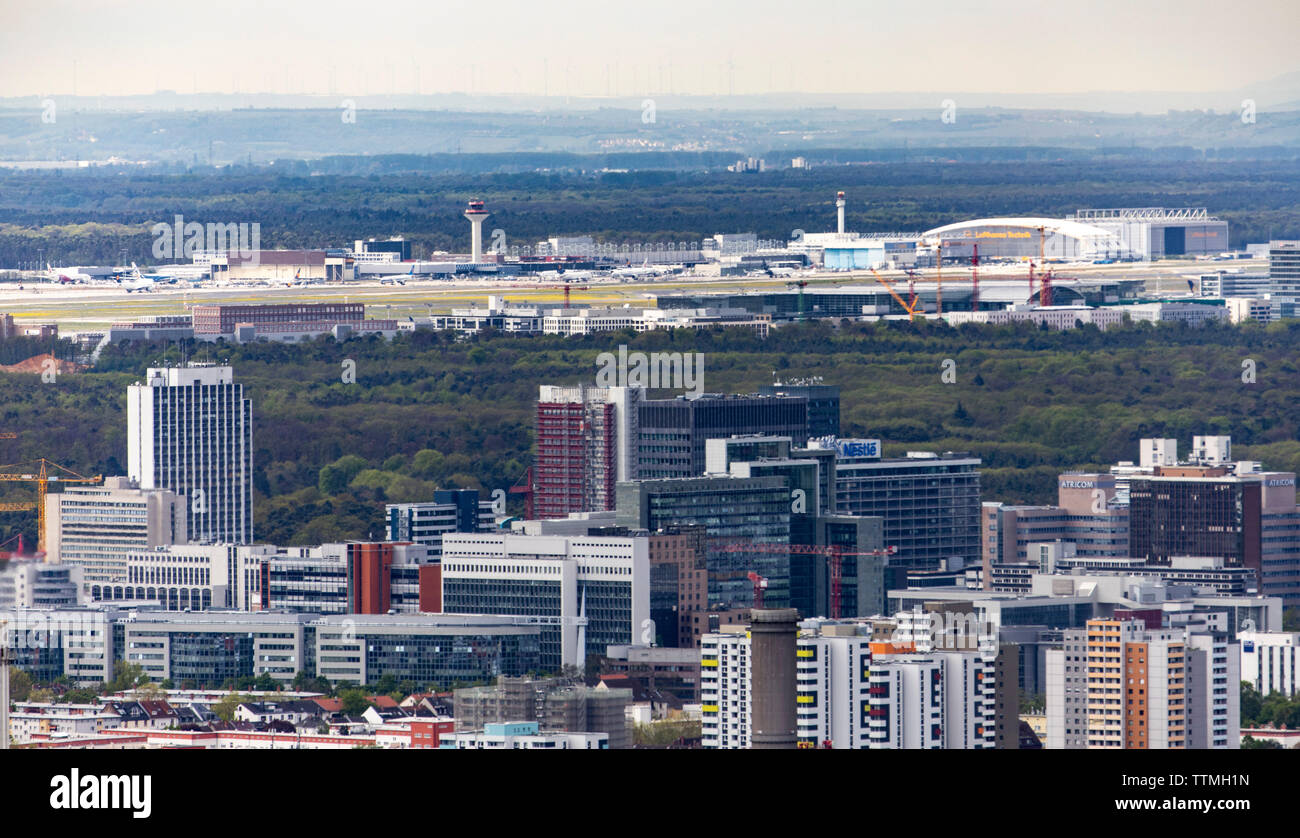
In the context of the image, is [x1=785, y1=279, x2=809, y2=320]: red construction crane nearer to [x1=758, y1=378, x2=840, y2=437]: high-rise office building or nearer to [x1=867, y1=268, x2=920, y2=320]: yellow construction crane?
[x1=867, y1=268, x2=920, y2=320]: yellow construction crane

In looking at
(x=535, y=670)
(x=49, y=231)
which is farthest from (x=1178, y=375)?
(x=49, y=231)

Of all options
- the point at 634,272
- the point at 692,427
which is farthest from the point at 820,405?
the point at 634,272

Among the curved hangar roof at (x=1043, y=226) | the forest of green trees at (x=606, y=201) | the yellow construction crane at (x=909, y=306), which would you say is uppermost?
the forest of green trees at (x=606, y=201)

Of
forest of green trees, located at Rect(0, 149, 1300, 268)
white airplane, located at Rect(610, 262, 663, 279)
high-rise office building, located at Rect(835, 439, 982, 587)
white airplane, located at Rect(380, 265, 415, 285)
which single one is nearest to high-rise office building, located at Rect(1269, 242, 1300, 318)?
forest of green trees, located at Rect(0, 149, 1300, 268)

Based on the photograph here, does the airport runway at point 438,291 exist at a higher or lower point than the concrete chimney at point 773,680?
higher

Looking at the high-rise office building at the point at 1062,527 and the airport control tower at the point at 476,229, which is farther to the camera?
the airport control tower at the point at 476,229

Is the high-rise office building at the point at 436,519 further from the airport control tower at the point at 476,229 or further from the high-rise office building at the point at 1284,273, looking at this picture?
the airport control tower at the point at 476,229

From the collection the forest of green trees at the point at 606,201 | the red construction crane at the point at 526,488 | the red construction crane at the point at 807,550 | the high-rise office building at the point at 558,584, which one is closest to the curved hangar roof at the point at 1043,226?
the forest of green trees at the point at 606,201
